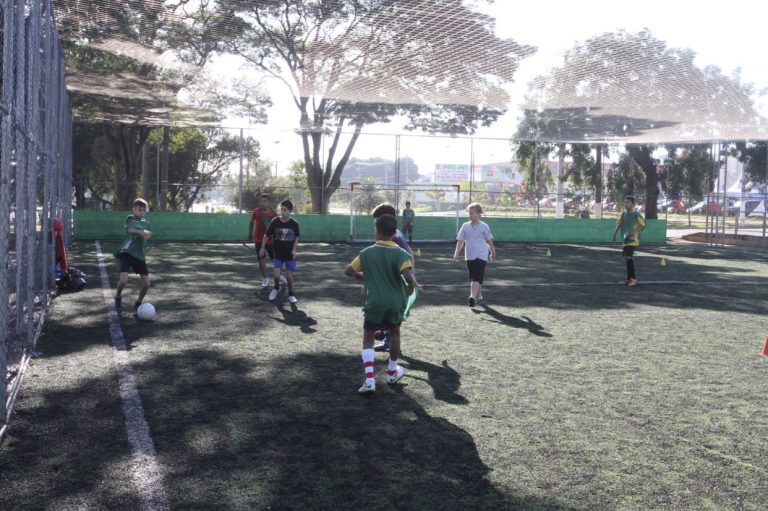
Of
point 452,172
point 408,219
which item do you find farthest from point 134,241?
point 452,172

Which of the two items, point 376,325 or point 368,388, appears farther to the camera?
point 376,325

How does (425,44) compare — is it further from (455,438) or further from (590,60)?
(455,438)

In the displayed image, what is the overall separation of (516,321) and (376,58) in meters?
11.2

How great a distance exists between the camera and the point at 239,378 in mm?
6918

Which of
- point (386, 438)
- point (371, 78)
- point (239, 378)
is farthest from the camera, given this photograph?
point (371, 78)

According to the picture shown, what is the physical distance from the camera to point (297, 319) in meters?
10.5

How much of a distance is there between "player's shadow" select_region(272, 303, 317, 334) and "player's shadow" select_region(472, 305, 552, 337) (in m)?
2.70

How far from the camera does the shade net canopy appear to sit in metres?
16.3

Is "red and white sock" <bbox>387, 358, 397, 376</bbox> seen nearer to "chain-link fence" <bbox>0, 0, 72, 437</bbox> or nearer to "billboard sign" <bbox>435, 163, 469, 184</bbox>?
"chain-link fence" <bbox>0, 0, 72, 437</bbox>

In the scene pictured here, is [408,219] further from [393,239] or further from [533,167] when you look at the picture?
[393,239]

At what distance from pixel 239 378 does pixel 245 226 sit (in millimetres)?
23981

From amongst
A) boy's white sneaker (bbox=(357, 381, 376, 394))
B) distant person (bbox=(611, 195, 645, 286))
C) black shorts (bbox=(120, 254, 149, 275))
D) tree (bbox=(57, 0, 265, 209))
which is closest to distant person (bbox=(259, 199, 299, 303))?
black shorts (bbox=(120, 254, 149, 275))

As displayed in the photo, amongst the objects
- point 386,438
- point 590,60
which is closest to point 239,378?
point 386,438

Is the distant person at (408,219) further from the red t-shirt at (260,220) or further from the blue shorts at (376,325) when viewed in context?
the blue shorts at (376,325)
